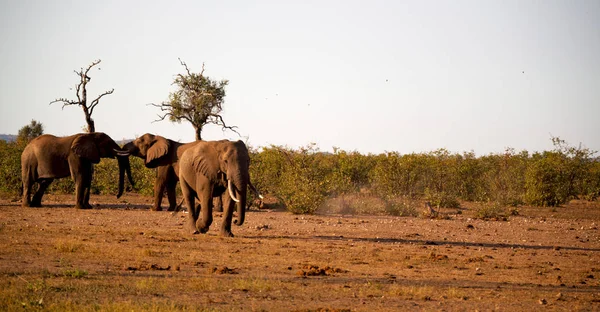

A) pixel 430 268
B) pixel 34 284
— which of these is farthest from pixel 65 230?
pixel 430 268

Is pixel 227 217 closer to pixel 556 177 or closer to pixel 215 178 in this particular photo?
pixel 215 178

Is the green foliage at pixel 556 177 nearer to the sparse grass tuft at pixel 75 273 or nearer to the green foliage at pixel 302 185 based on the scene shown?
the green foliage at pixel 302 185

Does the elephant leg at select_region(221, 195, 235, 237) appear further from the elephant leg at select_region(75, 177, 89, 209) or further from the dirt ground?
the elephant leg at select_region(75, 177, 89, 209)

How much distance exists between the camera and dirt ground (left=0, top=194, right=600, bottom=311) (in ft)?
37.9

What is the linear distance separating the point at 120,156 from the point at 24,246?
11544 millimetres

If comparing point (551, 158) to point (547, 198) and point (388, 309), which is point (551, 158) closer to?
point (547, 198)

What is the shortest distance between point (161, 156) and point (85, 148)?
13.4 feet

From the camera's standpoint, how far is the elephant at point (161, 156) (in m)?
24.9

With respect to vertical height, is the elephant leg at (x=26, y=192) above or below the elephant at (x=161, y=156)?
below

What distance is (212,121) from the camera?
33.2 m

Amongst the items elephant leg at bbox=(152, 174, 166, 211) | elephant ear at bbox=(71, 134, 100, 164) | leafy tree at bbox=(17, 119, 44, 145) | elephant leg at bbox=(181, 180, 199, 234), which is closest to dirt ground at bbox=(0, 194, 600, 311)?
elephant leg at bbox=(181, 180, 199, 234)

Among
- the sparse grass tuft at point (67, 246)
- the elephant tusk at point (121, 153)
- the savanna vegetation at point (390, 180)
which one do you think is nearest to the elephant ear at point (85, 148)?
the elephant tusk at point (121, 153)

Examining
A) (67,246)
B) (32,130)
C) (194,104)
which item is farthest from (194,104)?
(32,130)

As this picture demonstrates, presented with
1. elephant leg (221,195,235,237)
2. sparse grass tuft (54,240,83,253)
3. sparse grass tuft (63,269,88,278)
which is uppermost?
elephant leg (221,195,235,237)
